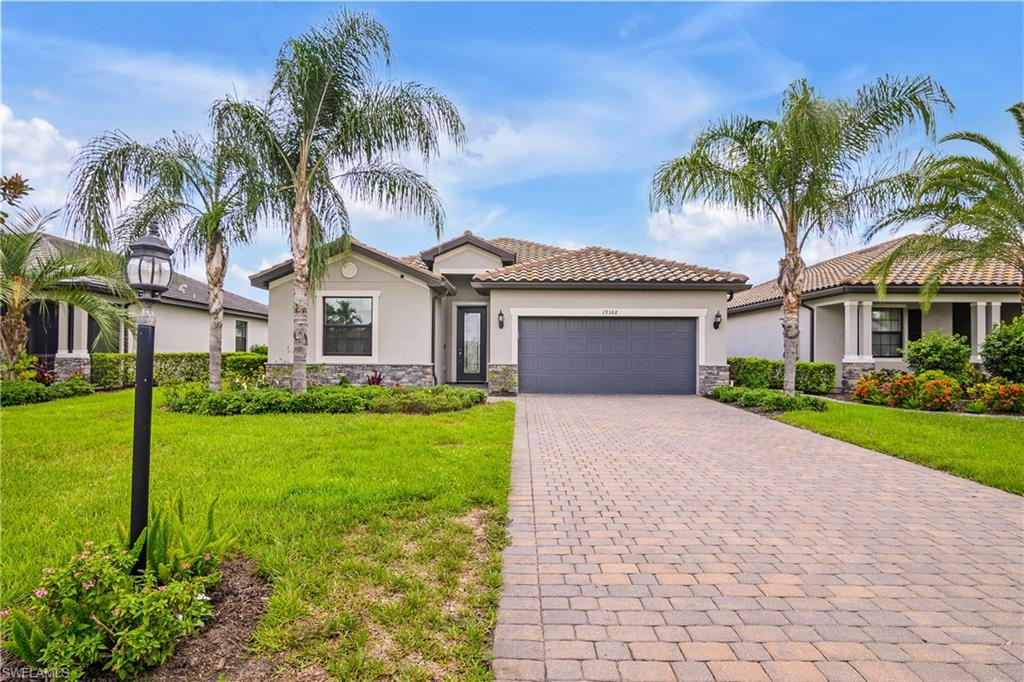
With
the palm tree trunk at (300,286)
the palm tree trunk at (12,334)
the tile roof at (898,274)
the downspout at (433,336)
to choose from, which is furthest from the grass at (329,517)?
the tile roof at (898,274)

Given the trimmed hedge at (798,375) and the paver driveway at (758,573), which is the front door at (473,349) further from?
the paver driveway at (758,573)

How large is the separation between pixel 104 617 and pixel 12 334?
48.1ft

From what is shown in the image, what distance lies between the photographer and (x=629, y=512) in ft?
15.8

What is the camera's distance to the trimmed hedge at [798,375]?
15852 mm

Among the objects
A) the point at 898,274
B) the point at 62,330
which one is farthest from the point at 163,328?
the point at 898,274

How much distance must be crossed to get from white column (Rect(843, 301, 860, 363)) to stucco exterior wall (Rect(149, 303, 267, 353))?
22.5 metres

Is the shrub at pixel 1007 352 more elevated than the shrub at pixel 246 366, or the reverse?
the shrub at pixel 1007 352

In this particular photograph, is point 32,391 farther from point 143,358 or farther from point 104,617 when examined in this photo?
point 104,617

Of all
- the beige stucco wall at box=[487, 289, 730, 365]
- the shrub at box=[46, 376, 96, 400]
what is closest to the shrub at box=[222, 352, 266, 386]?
the shrub at box=[46, 376, 96, 400]

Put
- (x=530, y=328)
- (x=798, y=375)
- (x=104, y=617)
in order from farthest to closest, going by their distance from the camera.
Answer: (x=798, y=375)
(x=530, y=328)
(x=104, y=617)

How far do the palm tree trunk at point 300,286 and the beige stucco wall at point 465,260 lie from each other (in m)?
6.63

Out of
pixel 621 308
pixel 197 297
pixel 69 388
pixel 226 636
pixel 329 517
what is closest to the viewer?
pixel 226 636

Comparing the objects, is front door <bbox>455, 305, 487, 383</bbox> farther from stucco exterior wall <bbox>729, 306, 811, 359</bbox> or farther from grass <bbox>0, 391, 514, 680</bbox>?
stucco exterior wall <bbox>729, 306, 811, 359</bbox>

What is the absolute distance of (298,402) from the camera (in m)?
10.8
